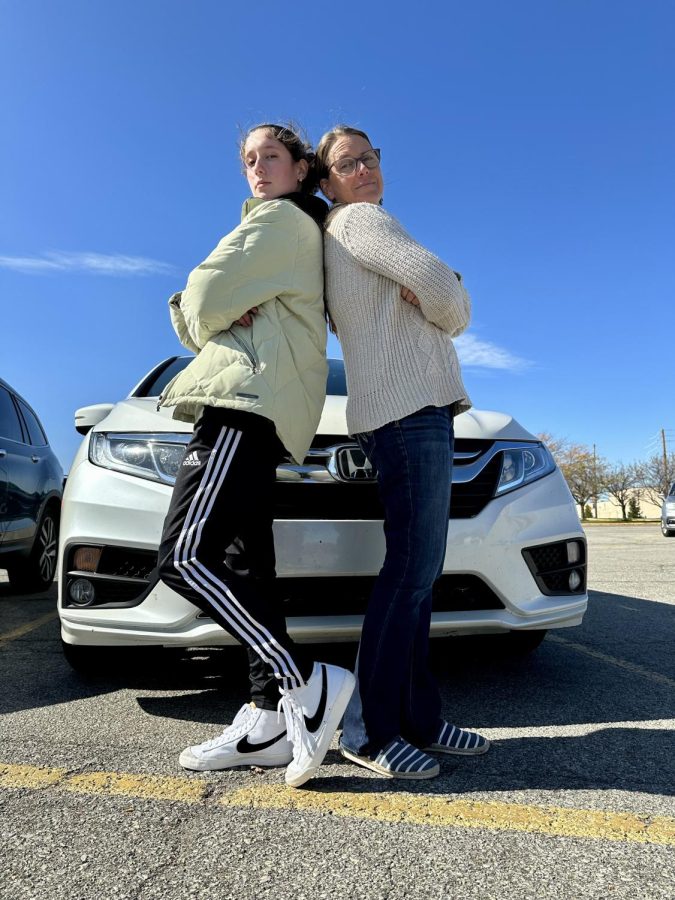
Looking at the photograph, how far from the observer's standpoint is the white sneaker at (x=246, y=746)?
1.87 metres

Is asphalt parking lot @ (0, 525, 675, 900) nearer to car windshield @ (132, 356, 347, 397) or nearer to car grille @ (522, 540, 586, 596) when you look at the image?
car grille @ (522, 540, 586, 596)

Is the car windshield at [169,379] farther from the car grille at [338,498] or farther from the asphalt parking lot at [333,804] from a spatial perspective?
the asphalt parking lot at [333,804]

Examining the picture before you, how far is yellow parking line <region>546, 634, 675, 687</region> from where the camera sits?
288 centimetres

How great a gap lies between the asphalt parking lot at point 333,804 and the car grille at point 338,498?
717 millimetres

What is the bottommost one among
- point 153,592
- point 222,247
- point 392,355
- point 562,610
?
point 562,610

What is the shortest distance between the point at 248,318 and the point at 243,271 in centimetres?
13

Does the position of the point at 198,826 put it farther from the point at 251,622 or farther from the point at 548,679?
the point at 548,679

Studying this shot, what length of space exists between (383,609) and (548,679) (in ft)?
4.14

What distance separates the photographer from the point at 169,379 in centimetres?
354

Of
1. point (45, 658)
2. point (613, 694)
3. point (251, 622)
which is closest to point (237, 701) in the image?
point (251, 622)

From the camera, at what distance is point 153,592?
88.2 inches

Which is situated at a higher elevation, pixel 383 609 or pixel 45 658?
pixel 383 609

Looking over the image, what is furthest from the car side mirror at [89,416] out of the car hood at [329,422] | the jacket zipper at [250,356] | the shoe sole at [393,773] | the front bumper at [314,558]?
the shoe sole at [393,773]

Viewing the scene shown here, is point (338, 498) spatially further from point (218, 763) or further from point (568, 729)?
point (568, 729)
